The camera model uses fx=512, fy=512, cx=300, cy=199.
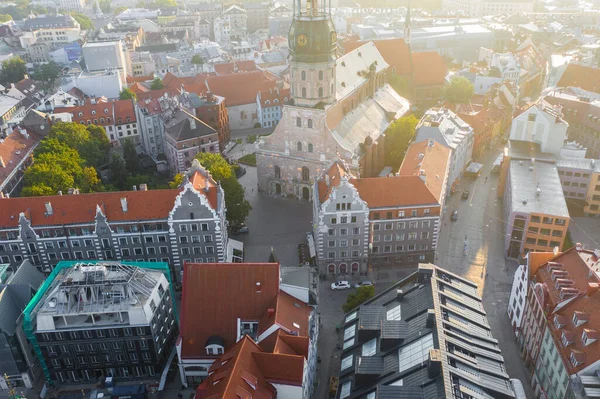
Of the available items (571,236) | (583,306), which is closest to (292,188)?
(571,236)

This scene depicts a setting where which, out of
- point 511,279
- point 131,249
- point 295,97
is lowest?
point 511,279

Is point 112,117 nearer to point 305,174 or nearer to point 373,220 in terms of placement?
point 305,174

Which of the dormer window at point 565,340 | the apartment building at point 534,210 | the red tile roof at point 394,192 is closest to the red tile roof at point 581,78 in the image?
the apartment building at point 534,210

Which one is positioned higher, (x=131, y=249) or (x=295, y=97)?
(x=295, y=97)

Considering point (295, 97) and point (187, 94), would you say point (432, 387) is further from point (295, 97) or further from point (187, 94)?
point (187, 94)

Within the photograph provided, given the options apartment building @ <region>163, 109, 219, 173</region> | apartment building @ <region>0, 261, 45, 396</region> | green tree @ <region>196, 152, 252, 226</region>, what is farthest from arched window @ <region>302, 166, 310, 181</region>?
apartment building @ <region>0, 261, 45, 396</region>

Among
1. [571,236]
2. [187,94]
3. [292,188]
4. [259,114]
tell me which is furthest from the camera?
[259,114]

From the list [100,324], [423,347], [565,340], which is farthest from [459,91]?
[100,324]

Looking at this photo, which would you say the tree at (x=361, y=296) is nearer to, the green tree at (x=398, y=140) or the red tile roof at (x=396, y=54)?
the green tree at (x=398, y=140)
